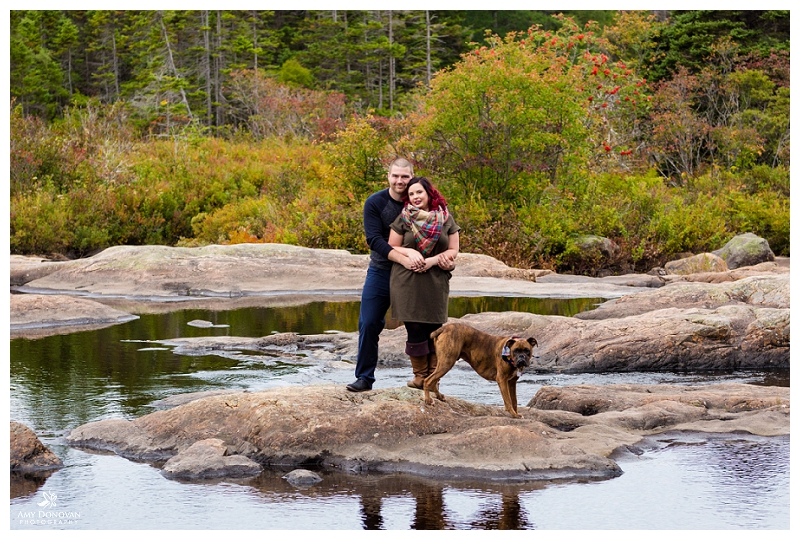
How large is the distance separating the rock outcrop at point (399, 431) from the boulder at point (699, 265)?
40.9ft

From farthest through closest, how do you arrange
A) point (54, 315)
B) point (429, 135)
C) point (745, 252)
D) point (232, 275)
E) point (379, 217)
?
1. point (429, 135)
2. point (745, 252)
3. point (232, 275)
4. point (54, 315)
5. point (379, 217)

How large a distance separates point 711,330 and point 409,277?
5.54 metres

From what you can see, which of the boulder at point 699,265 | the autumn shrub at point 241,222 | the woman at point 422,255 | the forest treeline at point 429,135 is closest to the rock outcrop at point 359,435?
the woman at point 422,255

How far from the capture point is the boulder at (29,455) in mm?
7434

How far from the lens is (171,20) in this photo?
4997 cm

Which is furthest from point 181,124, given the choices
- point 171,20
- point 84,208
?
point 84,208

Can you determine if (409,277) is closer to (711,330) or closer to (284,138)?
(711,330)

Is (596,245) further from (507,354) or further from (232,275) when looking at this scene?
(507,354)

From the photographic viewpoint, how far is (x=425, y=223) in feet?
24.3

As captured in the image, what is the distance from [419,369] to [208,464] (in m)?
1.74

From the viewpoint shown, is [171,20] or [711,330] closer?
[711,330]

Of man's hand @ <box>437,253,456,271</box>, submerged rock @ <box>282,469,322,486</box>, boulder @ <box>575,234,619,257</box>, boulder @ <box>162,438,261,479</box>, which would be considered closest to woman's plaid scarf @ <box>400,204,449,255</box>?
man's hand @ <box>437,253,456,271</box>

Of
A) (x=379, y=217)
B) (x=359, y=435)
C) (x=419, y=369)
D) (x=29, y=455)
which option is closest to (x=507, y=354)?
(x=419, y=369)

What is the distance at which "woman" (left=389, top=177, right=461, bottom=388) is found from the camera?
7.40 meters
